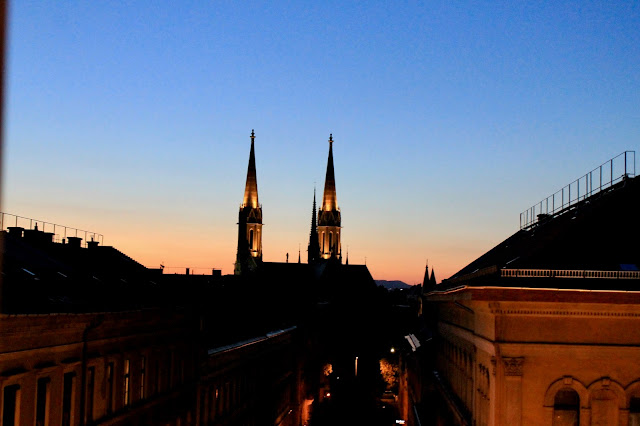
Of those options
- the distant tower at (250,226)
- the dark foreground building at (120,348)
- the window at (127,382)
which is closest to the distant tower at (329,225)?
the distant tower at (250,226)

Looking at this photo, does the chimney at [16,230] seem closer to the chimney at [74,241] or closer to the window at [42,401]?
the chimney at [74,241]

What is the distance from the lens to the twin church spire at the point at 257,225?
547ft

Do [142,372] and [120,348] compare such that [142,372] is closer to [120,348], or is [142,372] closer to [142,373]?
[142,373]

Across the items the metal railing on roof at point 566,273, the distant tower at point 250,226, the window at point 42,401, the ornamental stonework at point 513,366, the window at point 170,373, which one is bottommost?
the window at point 170,373

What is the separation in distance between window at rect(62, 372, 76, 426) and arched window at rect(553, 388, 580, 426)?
11.9m

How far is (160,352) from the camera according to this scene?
97.0 feet

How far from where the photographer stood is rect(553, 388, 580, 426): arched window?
1900cm

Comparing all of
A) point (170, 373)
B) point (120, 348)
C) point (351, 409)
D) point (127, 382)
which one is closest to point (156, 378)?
point (170, 373)

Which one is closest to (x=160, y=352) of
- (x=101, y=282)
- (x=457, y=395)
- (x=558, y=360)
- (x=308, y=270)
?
(x=101, y=282)

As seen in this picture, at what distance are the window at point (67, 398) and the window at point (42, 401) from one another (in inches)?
38.4

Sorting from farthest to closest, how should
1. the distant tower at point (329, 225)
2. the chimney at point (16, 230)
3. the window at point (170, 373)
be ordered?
the distant tower at point (329, 225) → the window at point (170, 373) → the chimney at point (16, 230)

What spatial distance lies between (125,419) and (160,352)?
4292mm

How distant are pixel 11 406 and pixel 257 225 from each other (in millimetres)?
150483

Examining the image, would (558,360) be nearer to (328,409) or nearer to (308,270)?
(328,409)
